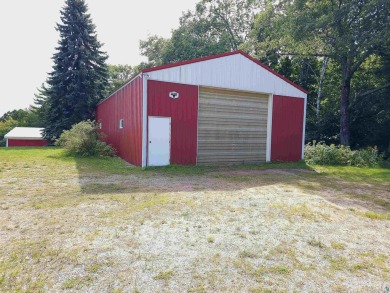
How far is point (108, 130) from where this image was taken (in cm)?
1572

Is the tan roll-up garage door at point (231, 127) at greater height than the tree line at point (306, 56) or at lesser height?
lesser

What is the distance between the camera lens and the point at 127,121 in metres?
11.3

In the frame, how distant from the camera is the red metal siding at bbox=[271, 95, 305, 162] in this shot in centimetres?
1235

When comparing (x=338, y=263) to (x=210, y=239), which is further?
(x=210, y=239)

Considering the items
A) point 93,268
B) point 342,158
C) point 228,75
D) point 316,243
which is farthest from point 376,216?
point 342,158

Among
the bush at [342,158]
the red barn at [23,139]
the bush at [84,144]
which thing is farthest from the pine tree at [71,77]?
the bush at [342,158]

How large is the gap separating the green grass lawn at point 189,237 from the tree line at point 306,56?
34.4 feet

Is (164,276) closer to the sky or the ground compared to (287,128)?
closer to the ground

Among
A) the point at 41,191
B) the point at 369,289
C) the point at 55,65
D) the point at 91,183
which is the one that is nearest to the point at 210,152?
the point at 91,183

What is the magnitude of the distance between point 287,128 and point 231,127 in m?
3.26

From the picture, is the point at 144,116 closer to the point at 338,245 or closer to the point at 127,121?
the point at 127,121

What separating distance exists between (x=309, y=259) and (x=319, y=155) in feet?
35.7

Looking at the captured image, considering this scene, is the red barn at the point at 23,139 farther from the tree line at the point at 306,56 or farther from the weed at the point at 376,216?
the weed at the point at 376,216

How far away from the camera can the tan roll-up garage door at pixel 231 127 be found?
10688 millimetres
